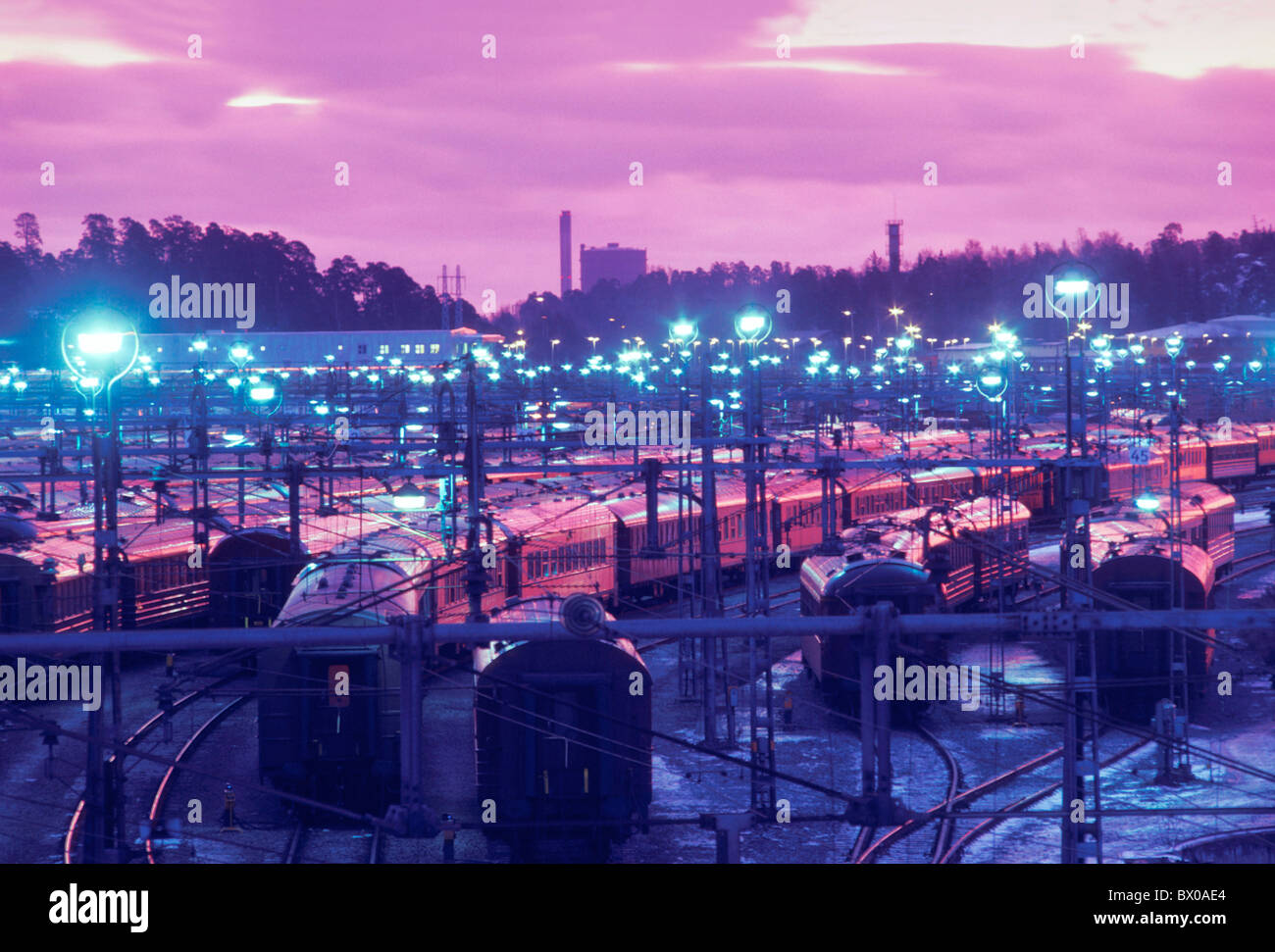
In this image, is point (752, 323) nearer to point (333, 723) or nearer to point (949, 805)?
point (949, 805)

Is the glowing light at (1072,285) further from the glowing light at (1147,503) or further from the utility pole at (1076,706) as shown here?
the glowing light at (1147,503)

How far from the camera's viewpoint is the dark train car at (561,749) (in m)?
11.5

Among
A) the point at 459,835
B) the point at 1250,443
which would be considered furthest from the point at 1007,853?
the point at 1250,443

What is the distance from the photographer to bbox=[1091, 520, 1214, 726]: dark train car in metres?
16.7

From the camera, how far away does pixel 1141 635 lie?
658 inches

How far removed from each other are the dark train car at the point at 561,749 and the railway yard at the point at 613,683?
3 cm

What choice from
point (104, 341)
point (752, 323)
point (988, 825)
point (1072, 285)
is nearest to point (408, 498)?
point (752, 323)

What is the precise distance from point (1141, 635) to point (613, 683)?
8.24 metres

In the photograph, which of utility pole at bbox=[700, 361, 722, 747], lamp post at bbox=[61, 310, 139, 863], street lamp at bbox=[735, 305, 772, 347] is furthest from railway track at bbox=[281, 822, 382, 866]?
street lamp at bbox=[735, 305, 772, 347]

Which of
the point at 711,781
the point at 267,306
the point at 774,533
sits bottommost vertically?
the point at 711,781

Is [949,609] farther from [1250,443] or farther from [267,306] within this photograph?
[267,306]

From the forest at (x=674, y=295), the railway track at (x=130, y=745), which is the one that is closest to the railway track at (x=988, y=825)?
the railway track at (x=130, y=745)
